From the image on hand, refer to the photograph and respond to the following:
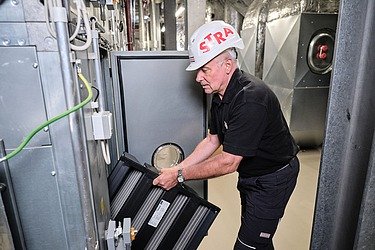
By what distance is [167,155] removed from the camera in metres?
1.65

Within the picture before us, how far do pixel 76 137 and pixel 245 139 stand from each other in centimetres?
72

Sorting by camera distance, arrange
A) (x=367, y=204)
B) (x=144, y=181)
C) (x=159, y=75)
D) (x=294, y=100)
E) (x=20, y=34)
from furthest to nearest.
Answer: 1. (x=294, y=100)
2. (x=159, y=75)
3. (x=144, y=181)
4. (x=20, y=34)
5. (x=367, y=204)

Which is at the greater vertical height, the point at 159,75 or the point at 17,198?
the point at 159,75

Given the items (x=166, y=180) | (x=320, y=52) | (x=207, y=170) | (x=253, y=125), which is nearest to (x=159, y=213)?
(x=166, y=180)

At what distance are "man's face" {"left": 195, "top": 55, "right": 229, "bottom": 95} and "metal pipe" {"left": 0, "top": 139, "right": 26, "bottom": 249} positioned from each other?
33.7 inches

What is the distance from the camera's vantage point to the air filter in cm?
119

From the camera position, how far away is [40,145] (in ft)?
2.02

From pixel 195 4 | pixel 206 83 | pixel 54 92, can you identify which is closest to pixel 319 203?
pixel 54 92

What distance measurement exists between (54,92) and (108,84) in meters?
1.03

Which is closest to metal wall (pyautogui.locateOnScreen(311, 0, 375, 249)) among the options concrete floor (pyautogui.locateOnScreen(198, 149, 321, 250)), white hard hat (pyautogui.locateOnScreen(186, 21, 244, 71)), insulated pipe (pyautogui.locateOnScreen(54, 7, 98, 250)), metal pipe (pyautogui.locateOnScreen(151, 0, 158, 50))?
insulated pipe (pyautogui.locateOnScreen(54, 7, 98, 250))

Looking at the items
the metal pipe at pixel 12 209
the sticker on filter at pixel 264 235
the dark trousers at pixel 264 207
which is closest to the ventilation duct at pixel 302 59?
the dark trousers at pixel 264 207

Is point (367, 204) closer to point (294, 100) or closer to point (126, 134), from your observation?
point (126, 134)

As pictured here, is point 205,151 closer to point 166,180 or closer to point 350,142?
point 166,180

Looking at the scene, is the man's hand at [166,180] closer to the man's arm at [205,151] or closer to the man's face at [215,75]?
the man's arm at [205,151]
